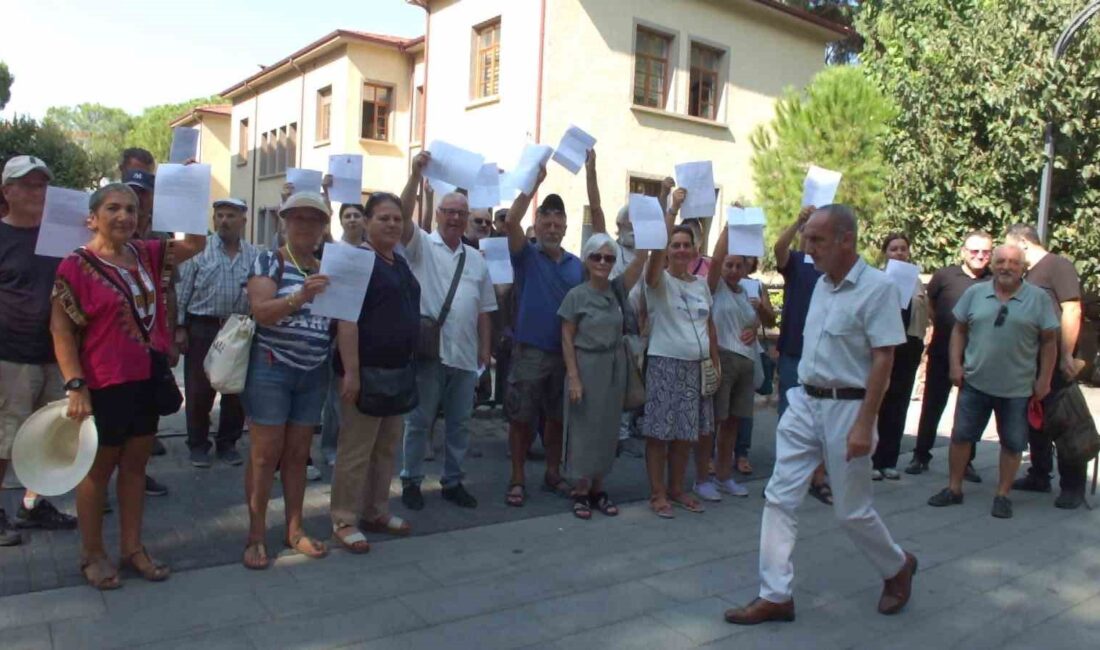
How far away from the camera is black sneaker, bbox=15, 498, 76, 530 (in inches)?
189

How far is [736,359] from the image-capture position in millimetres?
6191

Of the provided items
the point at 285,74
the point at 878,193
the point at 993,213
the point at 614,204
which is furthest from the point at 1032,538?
the point at 285,74

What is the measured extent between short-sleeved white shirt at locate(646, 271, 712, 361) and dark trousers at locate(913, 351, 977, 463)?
7.96 feet

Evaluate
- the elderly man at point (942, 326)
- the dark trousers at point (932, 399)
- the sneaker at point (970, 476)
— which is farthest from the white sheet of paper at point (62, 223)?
the sneaker at point (970, 476)

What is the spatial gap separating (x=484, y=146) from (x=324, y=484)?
43.2 feet

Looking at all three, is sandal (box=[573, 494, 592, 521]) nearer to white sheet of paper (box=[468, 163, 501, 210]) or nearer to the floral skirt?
the floral skirt

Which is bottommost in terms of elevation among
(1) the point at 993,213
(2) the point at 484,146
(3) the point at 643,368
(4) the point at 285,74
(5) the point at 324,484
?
(5) the point at 324,484

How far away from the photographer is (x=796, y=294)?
6.07 metres

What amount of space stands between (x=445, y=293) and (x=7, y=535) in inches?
105

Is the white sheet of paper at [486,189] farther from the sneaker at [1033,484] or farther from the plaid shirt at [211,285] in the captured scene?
the sneaker at [1033,484]

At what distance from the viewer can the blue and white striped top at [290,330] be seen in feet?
14.1

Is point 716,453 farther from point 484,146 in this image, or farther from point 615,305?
point 484,146

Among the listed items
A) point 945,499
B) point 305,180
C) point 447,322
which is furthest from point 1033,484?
point 305,180

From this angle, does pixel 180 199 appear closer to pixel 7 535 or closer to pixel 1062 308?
pixel 7 535
